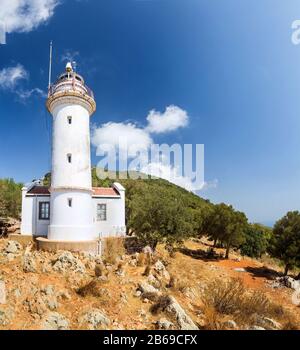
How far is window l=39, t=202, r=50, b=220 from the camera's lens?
51.2ft

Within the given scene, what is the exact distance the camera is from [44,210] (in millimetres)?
15672

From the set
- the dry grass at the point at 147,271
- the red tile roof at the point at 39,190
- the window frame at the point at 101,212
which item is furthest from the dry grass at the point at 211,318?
the red tile roof at the point at 39,190

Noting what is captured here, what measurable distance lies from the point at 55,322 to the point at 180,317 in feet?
13.4

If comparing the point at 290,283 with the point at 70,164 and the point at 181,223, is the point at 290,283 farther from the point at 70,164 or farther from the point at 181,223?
the point at 70,164

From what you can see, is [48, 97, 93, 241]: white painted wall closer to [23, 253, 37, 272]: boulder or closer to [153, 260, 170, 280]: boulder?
[23, 253, 37, 272]: boulder

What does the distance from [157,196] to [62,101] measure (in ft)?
27.4

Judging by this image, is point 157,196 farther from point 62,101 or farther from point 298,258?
point 298,258

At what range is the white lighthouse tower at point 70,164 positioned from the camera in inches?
555

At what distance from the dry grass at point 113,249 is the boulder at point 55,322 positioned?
5.17 meters

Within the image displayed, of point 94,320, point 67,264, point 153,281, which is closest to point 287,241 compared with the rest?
point 153,281

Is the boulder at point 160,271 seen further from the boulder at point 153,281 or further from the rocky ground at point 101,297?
the boulder at point 153,281

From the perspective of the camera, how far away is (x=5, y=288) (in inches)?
368

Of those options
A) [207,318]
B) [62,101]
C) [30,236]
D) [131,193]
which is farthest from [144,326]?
[131,193]

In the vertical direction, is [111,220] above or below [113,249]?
above
